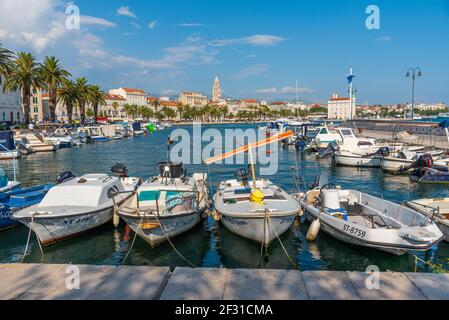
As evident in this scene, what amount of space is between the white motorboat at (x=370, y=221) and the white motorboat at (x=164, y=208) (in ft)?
18.0

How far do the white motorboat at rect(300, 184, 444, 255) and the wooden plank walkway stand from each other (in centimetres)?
561

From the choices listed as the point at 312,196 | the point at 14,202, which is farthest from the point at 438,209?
the point at 14,202

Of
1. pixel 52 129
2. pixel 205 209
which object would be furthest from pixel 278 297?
pixel 52 129

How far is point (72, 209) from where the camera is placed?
15.2m

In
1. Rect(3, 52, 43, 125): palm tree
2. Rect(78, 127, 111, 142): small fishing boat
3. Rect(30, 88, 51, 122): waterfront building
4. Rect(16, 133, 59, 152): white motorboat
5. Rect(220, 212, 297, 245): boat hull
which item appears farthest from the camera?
Rect(30, 88, 51, 122): waterfront building

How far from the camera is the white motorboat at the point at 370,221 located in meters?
12.0

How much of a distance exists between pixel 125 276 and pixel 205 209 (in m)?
10.8

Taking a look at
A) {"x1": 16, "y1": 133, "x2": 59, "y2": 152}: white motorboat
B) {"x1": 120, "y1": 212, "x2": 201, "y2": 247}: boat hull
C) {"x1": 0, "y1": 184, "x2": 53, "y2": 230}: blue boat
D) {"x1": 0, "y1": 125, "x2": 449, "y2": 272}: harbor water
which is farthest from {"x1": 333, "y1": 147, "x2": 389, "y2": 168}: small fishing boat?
{"x1": 16, "y1": 133, "x2": 59, "y2": 152}: white motorboat

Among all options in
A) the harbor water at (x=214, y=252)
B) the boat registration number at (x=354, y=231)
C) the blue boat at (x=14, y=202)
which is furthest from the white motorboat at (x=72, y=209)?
the boat registration number at (x=354, y=231)

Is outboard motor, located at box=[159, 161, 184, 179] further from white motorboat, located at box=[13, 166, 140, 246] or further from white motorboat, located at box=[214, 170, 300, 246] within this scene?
white motorboat, located at box=[214, 170, 300, 246]

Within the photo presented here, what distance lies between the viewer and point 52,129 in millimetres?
78812

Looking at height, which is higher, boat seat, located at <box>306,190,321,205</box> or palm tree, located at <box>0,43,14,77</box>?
palm tree, located at <box>0,43,14,77</box>

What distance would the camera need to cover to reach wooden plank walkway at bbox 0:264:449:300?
6098mm
